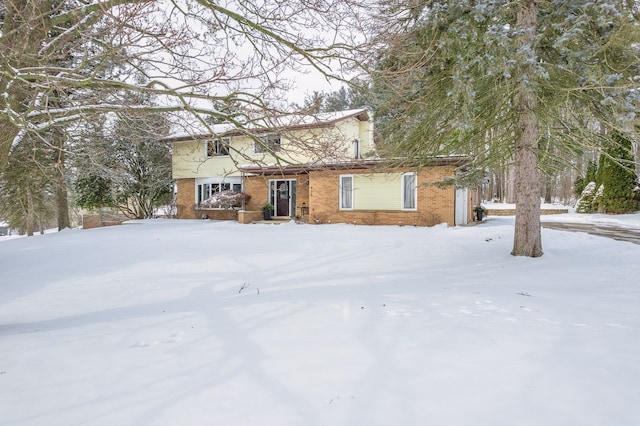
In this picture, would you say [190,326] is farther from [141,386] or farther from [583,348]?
[583,348]

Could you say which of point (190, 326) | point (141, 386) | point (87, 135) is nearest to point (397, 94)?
point (190, 326)

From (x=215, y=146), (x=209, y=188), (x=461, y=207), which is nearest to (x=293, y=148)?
(x=215, y=146)

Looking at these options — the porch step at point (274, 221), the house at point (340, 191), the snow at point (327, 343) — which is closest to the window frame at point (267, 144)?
the snow at point (327, 343)

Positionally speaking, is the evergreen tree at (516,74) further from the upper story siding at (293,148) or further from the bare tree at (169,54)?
the upper story siding at (293,148)

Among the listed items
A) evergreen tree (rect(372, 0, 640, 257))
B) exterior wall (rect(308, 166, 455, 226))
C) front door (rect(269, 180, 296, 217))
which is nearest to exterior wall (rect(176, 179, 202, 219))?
front door (rect(269, 180, 296, 217))

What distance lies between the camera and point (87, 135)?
12.6 m

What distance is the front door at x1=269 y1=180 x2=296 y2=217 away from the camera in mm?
19781

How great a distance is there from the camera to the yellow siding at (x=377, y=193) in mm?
16328

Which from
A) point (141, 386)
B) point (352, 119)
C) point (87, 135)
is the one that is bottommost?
point (141, 386)

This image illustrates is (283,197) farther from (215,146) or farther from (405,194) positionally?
(215,146)

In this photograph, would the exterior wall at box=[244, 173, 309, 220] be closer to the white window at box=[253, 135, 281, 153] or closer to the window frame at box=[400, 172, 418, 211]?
the window frame at box=[400, 172, 418, 211]

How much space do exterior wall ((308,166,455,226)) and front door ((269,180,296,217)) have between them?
208 centimetres

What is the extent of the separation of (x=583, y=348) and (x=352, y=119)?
18490mm

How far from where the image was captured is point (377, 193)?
54.8 feet
